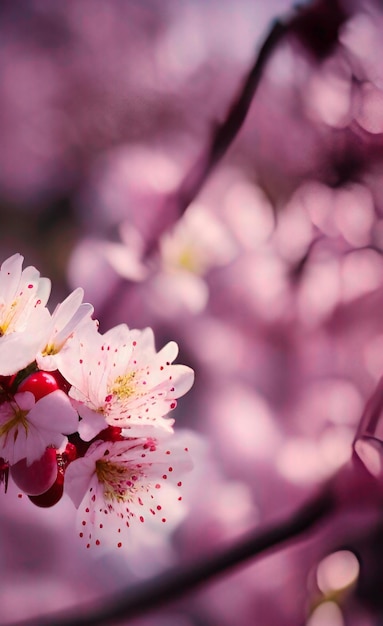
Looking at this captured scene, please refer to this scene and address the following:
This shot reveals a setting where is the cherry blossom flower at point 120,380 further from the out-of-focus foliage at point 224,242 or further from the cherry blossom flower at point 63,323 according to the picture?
the out-of-focus foliage at point 224,242

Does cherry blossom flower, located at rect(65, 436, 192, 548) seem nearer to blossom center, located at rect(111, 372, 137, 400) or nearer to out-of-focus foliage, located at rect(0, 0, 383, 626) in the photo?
blossom center, located at rect(111, 372, 137, 400)

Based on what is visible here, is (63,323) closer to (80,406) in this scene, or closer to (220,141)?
(80,406)

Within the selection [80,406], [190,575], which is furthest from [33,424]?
[190,575]

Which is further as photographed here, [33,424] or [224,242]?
[224,242]

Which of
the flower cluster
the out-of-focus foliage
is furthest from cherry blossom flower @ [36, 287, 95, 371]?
the out-of-focus foliage

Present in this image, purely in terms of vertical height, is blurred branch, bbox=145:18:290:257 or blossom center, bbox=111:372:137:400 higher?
blossom center, bbox=111:372:137:400

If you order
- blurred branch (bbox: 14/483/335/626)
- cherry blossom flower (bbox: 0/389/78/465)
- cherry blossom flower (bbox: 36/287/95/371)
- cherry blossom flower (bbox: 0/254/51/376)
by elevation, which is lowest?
blurred branch (bbox: 14/483/335/626)

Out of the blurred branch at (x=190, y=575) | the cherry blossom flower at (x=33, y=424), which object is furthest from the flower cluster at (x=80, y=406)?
the blurred branch at (x=190, y=575)

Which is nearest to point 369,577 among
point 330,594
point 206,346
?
Result: point 330,594
